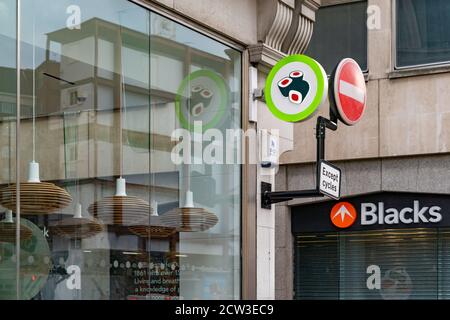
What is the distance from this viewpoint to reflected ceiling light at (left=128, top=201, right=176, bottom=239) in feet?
32.7

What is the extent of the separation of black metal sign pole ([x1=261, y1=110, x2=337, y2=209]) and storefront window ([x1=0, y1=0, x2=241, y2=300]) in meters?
0.48

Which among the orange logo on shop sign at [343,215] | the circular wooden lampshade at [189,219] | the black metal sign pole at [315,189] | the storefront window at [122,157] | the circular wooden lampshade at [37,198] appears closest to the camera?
the circular wooden lampshade at [37,198]

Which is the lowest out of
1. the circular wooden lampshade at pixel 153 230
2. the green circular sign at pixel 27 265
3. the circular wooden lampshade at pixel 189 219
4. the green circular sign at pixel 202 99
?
the green circular sign at pixel 27 265

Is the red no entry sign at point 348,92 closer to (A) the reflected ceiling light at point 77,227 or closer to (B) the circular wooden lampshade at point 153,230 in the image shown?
(B) the circular wooden lampshade at point 153,230

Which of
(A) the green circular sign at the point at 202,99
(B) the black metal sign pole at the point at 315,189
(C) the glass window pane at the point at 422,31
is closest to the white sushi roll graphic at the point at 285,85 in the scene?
(B) the black metal sign pole at the point at 315,189

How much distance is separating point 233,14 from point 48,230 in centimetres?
431

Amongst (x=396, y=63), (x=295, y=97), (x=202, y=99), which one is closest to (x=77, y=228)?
(x=202, y=99)

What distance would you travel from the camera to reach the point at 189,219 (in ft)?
35.6

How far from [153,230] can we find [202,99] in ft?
6.24

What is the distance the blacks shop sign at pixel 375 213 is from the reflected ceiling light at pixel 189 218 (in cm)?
925

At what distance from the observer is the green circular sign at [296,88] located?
441 inches

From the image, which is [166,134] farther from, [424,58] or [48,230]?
[424,58]

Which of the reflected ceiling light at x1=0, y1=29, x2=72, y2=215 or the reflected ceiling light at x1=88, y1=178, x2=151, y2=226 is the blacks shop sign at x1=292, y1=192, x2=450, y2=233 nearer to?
the reflected ceiling light at x1=88, y1=178, x2=151, y2=226

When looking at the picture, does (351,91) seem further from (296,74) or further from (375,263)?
(375,263)
